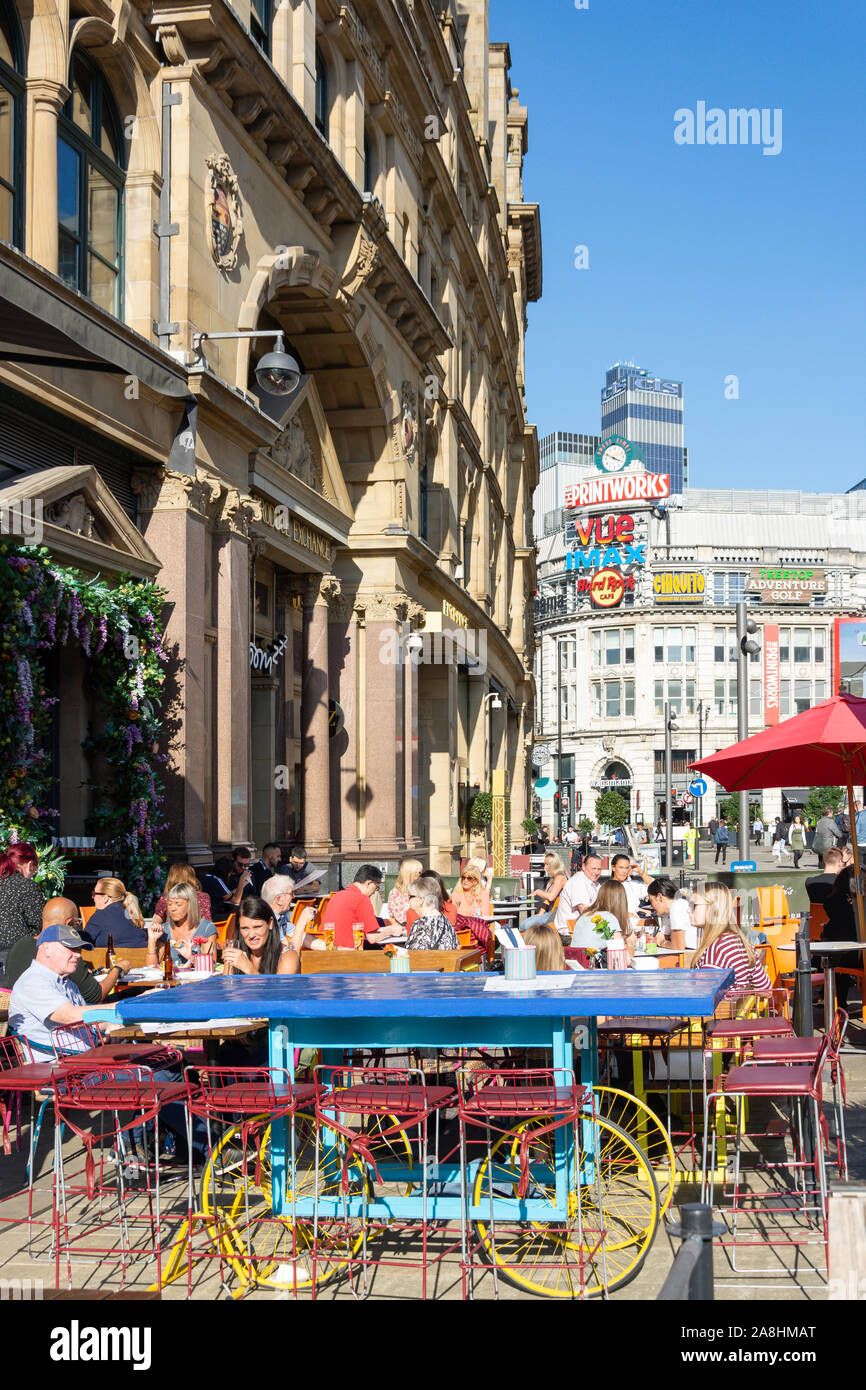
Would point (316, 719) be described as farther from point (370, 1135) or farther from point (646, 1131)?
point (370, 1135)

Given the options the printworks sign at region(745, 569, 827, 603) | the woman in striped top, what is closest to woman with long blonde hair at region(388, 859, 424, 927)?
the woman in striped top

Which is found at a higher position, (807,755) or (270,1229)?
(807,755)

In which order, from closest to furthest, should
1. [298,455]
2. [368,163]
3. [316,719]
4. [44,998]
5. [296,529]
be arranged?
[44,998] < [296,529] < [298,455] < [316,719] < [368,163]

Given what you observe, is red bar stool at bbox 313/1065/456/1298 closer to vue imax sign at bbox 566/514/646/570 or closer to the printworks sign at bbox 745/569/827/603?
vue imax sign at bbox 566/514/646/570

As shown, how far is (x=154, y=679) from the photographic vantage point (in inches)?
559

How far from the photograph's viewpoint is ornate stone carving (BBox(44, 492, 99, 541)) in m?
12.8

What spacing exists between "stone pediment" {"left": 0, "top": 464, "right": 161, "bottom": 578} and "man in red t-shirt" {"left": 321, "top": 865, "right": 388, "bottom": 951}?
12.9 feet

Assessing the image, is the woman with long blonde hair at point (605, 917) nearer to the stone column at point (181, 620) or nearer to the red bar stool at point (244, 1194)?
the red bar stool at point (244, 1194)

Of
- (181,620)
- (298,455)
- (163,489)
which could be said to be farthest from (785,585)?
(181,620)

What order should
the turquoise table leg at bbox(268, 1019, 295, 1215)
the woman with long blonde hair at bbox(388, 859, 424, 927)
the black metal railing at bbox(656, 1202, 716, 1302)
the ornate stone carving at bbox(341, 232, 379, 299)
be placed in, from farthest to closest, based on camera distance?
the ornate stone carving at bbox(341, 232, 379, 299) → the woman with long blonde hair at bbox(388, 859, 424, 927) → the turquoise table leg at bbox(268, 1019, 295, 1215) → the black metal railing at bbox(656, 1202, 716, 1302)

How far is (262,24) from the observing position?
19.0m

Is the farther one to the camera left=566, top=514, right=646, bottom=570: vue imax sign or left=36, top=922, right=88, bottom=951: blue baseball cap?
left=566, top=514, right=646, bottom=570: vue imax sign

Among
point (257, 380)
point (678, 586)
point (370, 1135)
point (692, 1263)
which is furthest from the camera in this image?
point (678, 586)

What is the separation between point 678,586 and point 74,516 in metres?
92.5
